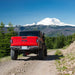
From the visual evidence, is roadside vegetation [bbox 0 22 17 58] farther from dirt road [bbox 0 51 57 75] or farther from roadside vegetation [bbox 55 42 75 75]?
dirt road [bbox 0 51 57 75]

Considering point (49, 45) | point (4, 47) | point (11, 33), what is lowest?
point (49, 45)

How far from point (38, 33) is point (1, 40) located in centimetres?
3271

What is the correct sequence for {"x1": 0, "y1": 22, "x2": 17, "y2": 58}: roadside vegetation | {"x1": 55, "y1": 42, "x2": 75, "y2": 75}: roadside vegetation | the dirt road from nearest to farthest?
{"x1": 55, "y1": 42, "x2": 75, "y2": 75}: roadside vegetation < the dirt road < {"x1": 0, "y1": 22, "x2": 17, "y2": 58}: roadside vegetation

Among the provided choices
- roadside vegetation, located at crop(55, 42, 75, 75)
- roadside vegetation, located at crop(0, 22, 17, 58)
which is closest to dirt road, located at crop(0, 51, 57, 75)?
roadside vegetation, located at crop(55, 42, 75, 75)

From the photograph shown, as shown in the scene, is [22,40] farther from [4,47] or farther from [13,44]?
[4,47]

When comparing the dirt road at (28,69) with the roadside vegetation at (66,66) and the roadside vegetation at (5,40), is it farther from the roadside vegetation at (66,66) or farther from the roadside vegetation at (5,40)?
the roadside vegetation at (5,40)

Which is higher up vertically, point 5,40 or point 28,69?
point 28,69

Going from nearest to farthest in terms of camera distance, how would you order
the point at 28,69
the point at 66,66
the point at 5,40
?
the point at 28,69 → the point at 66,66 → the point at 5,40

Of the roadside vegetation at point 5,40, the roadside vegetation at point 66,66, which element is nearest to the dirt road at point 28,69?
the roadside vegetation at point 66,66

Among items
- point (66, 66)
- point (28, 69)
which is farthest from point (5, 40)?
point (66, 66)

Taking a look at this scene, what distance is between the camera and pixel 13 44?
1080cm

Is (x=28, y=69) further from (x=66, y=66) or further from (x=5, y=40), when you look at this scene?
(x=5, y=40)

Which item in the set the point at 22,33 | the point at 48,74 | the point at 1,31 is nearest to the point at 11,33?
the point at 1,31

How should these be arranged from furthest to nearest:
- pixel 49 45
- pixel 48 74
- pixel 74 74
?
1. pixel 49 45
2. pixel 48 74
3. pixel 74 74
